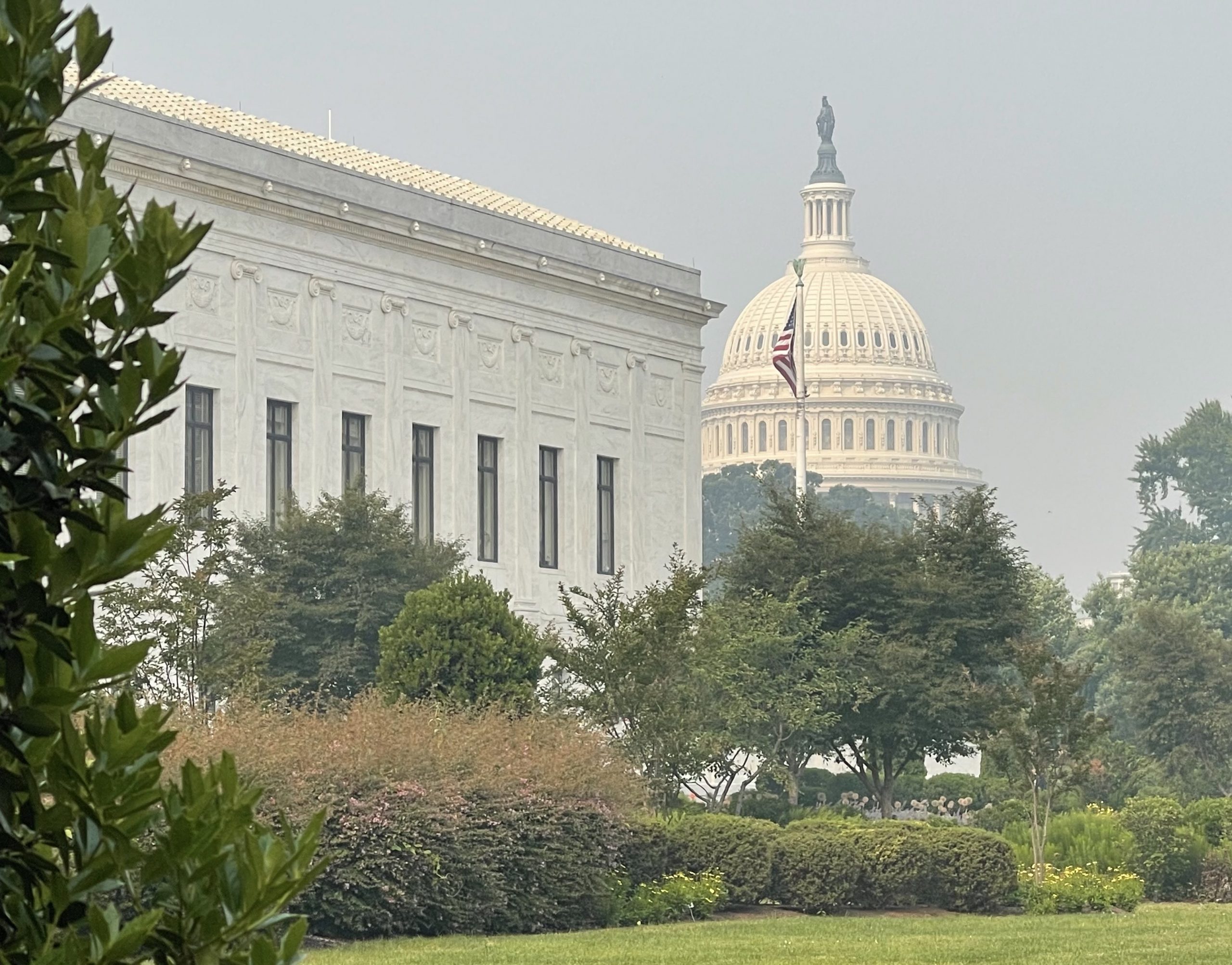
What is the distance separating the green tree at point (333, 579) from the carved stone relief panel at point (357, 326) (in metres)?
6.42

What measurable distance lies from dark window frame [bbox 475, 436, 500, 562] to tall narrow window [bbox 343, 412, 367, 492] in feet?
12.8

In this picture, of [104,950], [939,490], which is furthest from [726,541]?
[104,950]

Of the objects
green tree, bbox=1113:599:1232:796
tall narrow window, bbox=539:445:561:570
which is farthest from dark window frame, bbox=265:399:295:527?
green tree, bbox=1113:599:1232:796

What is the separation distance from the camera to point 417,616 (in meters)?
30.3

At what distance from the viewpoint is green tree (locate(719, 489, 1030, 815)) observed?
41.0m

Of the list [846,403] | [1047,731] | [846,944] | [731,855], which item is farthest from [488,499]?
[846,403]

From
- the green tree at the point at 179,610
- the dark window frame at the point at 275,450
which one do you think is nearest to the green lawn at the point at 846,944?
the green tree at the point at 179,610

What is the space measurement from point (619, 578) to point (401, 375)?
11009 mm

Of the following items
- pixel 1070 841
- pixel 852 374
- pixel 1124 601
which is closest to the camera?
pixel 1070 841

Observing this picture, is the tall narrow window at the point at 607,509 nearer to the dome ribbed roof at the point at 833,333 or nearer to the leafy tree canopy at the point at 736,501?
the leafy tree canopy at the point at 736,501

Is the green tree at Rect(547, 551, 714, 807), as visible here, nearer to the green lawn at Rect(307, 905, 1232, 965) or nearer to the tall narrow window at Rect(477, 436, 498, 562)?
the green lawn at Rect(307, 905, 1232, 965)

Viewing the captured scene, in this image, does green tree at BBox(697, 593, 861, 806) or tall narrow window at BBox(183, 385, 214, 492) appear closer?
green tree at BBox(697, 593, 861, 806)

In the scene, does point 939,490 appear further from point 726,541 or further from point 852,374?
point 726,541

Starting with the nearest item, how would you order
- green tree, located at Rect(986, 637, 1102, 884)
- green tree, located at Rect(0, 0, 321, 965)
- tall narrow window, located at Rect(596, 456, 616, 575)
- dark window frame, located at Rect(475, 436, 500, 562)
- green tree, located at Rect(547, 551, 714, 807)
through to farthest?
green tree, located at Rect(0, 0, 321, 965), green tree, located at Rect(986, 637, 1102, 884), green tree, located at Rect(547, 551, 714, 807), dark window frame, located at Rect(475, 436, 500, 562), tall narrow window, located at Rect(596, 456, 616, 575)
